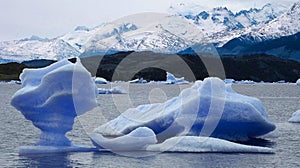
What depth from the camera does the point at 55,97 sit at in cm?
2075

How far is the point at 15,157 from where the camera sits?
2108 centimetres

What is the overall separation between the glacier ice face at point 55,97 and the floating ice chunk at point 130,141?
5.40 feet

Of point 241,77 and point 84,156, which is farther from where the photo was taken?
point 241,77

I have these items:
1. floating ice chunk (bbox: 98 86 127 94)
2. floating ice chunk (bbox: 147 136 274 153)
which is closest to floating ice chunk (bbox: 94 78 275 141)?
floating ice chunk (bbox: 147 136 274 153)

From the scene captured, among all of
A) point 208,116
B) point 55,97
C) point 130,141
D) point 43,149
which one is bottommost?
point 43,149

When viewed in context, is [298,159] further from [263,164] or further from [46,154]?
[46,154]

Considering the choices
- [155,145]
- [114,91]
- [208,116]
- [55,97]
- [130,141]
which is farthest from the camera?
[114,91]

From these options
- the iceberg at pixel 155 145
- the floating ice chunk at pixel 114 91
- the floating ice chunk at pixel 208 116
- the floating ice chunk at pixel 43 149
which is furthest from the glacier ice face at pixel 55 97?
the floating ice chunk at pixel 114 91

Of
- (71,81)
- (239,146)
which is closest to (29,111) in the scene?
(71,81)

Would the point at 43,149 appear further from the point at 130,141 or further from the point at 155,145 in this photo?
the point at 155,145

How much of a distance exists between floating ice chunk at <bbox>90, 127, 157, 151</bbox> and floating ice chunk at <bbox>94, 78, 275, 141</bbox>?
324 cm

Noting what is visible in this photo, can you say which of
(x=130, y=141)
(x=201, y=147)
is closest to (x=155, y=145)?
(x=130, y=141)

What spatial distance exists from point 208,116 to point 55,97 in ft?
26.4

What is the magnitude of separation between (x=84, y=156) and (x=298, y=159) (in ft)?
30.4
